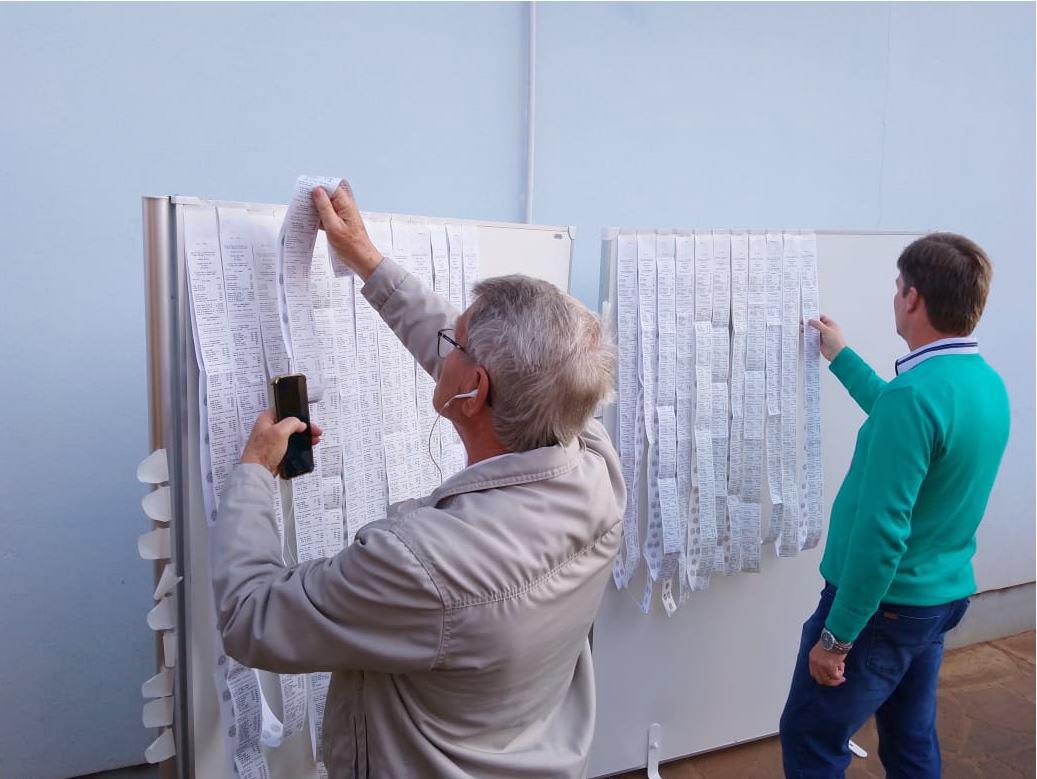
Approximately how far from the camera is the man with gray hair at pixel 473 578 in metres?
1.08

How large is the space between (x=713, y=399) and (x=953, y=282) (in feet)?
2.51

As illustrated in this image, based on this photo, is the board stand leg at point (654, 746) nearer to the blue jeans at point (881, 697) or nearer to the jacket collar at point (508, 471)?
the blue jeans at point (881, 697)

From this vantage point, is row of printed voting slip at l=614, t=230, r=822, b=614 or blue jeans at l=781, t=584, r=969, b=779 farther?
row of printed voting slip at l=614, t=230, r=822, b=614

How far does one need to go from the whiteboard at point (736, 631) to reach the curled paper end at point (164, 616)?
1.34 metres

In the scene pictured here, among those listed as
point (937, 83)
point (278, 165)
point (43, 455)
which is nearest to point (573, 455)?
point (278, 165)

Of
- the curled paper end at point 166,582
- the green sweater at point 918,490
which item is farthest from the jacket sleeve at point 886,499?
the curled paper end at point 166,582

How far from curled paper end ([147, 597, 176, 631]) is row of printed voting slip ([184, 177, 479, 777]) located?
0.37 feet

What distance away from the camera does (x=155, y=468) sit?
1489 millimetres

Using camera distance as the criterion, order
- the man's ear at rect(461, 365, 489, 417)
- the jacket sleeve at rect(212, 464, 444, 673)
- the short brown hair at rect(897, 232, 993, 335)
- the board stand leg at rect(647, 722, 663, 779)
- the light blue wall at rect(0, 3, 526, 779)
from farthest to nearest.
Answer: the board stand leg at rect(647, 722, 663, 779)
the light blue wall at rect(0, 3, 526, 779)
the short brown hair at rect(897, 232, 993, 335)
the man's ear at rect(461, 365, 489, 417)
the jacket sleeve at rect(212, 464, 444, 673)

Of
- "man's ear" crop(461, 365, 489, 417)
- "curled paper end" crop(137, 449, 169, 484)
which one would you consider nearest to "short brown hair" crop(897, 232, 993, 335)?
"man's ear" crop(461, 365, 489, 417)

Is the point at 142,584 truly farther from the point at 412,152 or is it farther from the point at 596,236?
the point at 596,236

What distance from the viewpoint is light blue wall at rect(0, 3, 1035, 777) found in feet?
6.88

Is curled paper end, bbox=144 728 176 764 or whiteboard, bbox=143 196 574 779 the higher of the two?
whiteboard, bbox=143 196 574 779

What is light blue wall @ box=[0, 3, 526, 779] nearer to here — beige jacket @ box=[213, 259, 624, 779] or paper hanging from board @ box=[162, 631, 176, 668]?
paper hanging from board @ box=[162, 631, 176, 668]
